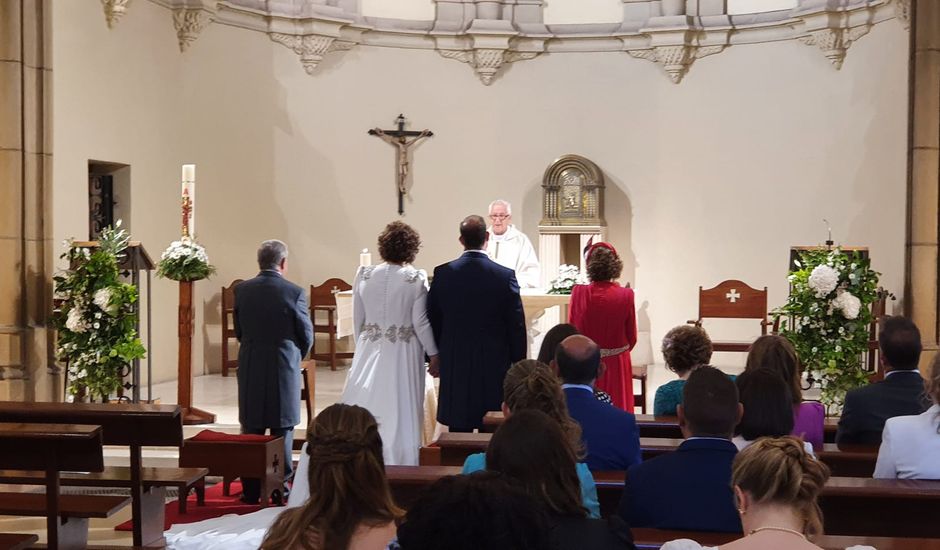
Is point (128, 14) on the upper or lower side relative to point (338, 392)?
upper

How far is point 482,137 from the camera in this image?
40.5ft

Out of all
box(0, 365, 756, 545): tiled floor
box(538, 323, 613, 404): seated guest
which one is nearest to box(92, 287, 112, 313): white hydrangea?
box(0, 365, 756, 545): tiled floor

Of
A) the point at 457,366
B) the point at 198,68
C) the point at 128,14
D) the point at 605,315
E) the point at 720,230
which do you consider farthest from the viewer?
the point at 720,230

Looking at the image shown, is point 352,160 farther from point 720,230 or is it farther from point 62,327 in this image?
point 62,327

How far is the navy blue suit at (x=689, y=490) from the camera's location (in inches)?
120

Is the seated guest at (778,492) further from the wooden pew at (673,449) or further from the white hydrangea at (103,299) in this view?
the white hydrangea at (103,299)

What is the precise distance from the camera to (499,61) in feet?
40.1

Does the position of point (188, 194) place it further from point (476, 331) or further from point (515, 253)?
point (476, 331)

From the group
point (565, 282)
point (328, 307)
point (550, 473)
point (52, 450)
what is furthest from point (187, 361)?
point (550, 473)

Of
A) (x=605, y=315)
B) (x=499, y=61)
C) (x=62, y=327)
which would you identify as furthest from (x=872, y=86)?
(x=62, y=327)

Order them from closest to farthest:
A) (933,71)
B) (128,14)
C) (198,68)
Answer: (933,71), (128,14), (198,68)

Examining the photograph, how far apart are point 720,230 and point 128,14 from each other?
6.28 m

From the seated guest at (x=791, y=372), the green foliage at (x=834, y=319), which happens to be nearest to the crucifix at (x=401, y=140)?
the green foliage at (x=834, y=319)

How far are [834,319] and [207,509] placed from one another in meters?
4.16
